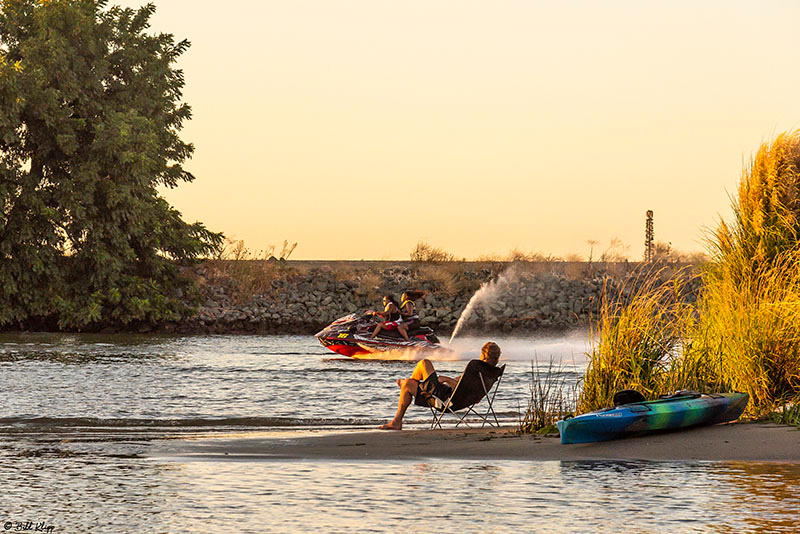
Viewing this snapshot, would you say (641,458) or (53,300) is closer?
(641,458)

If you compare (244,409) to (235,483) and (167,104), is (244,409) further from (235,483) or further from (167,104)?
(167,104)

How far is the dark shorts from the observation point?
14.3m

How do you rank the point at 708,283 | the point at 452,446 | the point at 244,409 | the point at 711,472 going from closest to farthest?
the point at 711,472 < the point at 452,446 < the point at 708,283 < the point at 244,409

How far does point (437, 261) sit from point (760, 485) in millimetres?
47318

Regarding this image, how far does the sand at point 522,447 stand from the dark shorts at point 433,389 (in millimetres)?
1015

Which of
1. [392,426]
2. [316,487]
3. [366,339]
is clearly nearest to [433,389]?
[392,426]

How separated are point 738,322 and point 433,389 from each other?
378 centimetres

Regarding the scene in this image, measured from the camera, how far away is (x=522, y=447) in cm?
1205

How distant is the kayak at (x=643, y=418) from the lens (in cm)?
1177

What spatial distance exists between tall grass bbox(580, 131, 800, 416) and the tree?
103 ft

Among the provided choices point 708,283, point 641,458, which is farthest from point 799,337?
point 641,458

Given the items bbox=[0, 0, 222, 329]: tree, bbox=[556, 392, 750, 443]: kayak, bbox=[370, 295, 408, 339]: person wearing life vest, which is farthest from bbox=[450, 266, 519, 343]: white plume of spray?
bbox=[556, 392, 750, 443]: kayak

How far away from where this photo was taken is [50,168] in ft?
149

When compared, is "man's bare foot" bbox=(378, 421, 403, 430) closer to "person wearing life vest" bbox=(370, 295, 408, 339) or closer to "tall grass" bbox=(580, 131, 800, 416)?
"tall grass" bbox=(580, 131, 800, 416)
